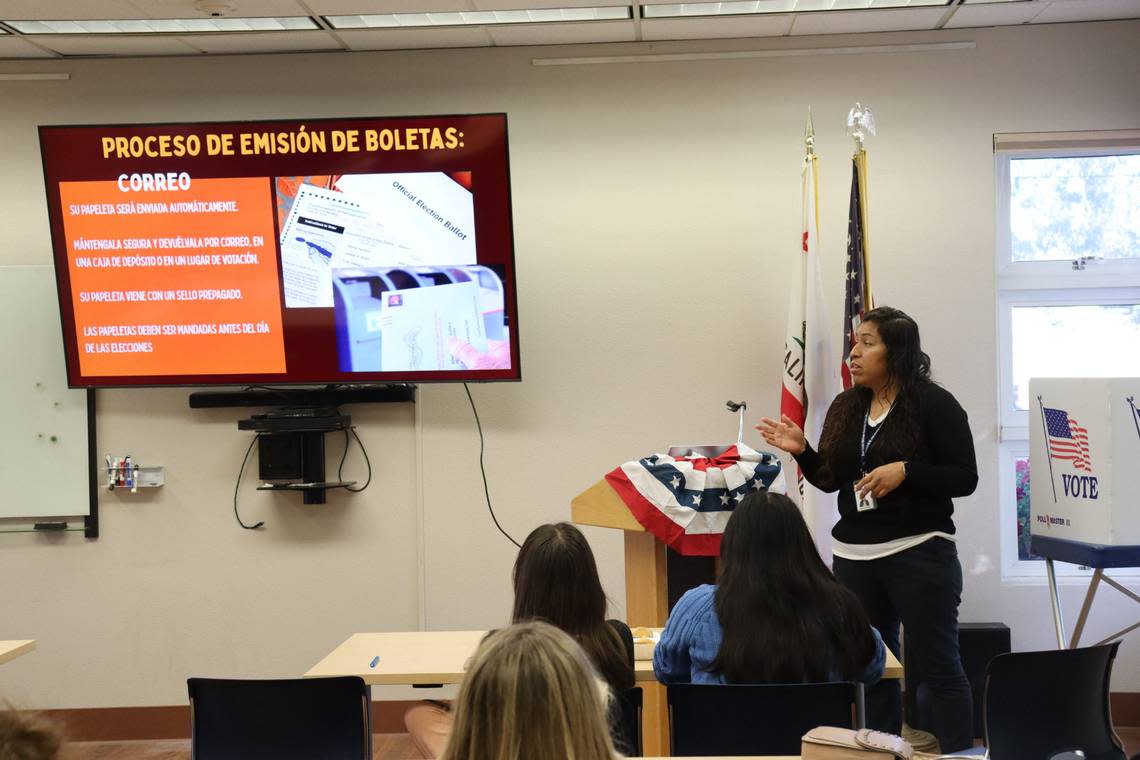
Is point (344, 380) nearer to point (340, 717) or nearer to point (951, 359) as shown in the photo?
point (340, 717)

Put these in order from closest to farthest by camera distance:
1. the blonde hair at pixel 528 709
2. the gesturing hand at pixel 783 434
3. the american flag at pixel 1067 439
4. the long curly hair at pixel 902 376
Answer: the blonde hair at pixel 528 709 < the long curly hair at pixel 902 376 < the gesturing hand at pixel 783 434 < the american flag at pixel 1067 439

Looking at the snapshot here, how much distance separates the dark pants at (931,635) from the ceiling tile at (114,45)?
359cm

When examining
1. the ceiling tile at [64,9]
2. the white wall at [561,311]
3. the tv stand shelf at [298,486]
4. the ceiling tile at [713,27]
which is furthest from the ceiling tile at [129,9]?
the tv stand shelf at [298,486]

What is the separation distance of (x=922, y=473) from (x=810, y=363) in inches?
45.0

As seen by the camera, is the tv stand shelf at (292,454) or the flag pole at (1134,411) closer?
the flag pole at (1134,411)

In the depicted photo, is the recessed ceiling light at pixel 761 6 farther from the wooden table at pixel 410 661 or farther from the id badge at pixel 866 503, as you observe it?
the wooden table at pixel 410 661

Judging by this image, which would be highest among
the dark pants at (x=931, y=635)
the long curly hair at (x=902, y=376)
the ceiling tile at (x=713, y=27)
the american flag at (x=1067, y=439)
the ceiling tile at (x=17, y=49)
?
the ceiling tile at (x=17, y=49)

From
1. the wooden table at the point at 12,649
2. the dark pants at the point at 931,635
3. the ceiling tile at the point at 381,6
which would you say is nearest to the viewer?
the wooden table at the point at 12,649

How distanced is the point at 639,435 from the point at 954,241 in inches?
62.6

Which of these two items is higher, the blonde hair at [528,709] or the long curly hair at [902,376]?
the long curly hair at [902,376]

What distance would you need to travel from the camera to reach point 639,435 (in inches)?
181

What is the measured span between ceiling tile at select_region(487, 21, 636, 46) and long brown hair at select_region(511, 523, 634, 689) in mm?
2682

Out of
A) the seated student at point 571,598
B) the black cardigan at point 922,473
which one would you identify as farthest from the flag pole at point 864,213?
the seated student at point 571,598

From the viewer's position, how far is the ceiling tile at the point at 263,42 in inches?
174
